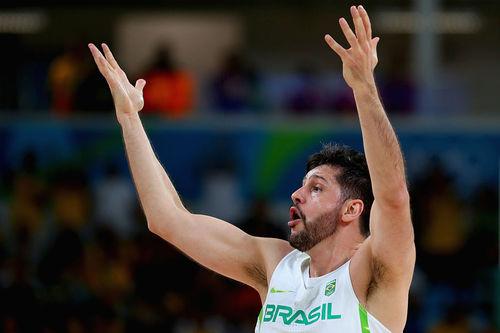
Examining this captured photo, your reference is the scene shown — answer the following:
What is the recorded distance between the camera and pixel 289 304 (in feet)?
17.1

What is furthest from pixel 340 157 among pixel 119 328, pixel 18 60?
pixel 18 60

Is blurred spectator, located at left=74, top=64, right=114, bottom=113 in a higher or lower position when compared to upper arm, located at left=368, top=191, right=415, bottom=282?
higher

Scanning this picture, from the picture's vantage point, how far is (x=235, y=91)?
14.9 meters

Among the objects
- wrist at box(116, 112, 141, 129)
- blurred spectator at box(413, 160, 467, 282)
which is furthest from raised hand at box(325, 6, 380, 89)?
blurred spectator at box(413, 160, 467, 282)

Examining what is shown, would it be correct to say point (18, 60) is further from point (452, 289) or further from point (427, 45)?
point (452, 289)

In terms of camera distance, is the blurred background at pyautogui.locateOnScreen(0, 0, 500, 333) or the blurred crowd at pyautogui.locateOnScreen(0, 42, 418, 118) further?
the blurred crowd at pyautogui.locateOnScreen(0, 42, 418, 118)

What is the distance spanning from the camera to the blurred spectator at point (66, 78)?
48.5 feet

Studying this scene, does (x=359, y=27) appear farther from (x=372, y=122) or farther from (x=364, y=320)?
(x=364, y=320)

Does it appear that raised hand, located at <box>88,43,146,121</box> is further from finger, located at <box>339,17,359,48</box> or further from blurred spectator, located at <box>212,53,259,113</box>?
blurred spectator, located at <box>212,53,259,113</box>

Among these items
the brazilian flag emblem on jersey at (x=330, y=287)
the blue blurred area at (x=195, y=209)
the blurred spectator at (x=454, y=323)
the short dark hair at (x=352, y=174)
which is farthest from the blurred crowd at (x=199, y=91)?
the brazilian flag emblem on jersey at (x=330, y=287)

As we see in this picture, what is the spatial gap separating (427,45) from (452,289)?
10.1 feet

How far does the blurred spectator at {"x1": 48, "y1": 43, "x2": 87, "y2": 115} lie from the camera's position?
1479 centimetres

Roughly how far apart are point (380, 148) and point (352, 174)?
2.63 feet

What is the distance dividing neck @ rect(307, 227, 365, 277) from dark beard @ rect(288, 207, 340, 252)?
34mm
